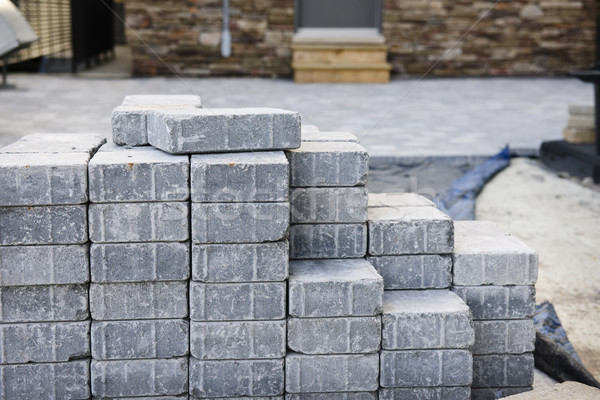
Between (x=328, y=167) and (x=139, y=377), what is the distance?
4.11ft

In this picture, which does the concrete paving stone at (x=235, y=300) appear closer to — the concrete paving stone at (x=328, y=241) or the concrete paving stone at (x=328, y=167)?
the concrete paving stone at (x=328, y=241)

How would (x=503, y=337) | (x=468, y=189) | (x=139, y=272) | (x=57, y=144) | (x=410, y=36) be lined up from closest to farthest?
1. (x=139, y=272)
2. (x=57, y=144)
3. (x=503, y=337)
4. (x=468, y=189)
5. (x=410, y=36)

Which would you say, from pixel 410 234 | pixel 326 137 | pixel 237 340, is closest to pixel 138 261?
pixel 237 340

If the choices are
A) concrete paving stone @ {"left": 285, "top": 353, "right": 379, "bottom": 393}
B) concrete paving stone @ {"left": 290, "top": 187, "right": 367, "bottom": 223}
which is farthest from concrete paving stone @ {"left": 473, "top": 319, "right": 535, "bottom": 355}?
concrete paving stone @ {"left": 290, "top": 187, "right": 367, "bottom": 223}

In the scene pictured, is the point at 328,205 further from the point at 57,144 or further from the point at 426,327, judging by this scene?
the point at 57,144

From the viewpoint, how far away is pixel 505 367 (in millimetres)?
4066

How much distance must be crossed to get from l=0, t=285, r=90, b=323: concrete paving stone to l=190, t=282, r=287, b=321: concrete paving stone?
488 mm

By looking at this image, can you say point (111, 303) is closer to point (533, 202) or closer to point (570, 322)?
point (570, 322)

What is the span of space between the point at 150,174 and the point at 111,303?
60 centimetres

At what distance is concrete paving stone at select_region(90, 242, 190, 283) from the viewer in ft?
11.6

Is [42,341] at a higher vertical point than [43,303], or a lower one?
lower

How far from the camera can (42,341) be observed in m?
3.62

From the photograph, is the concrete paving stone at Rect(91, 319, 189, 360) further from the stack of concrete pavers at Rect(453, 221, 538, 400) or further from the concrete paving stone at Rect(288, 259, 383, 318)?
the stack of concrete pavers at Rect(453, 221, 538, 400)

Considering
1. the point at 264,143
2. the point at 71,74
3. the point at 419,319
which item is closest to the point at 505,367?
the point at 419,319
